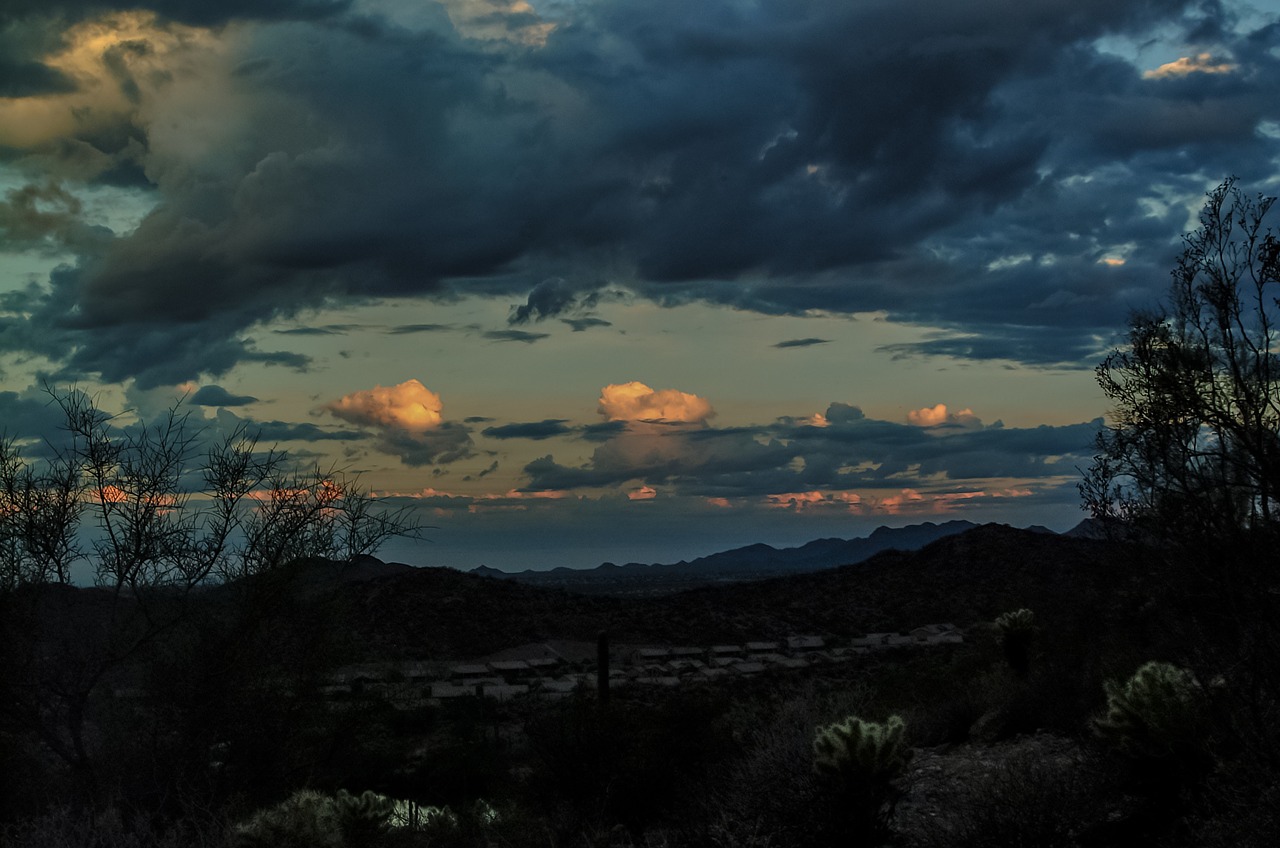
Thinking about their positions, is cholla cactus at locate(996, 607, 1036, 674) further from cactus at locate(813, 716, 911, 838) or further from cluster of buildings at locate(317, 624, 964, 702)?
cactus at locate(813, 716, 911, 838)

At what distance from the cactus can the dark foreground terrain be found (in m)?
0.03

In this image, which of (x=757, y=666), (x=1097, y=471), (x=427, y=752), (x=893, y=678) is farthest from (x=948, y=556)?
(x=1097, y=471)

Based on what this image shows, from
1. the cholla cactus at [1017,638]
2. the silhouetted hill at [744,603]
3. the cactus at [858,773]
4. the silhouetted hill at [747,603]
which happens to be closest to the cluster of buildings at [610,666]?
the silhouetted hill at [744,603]

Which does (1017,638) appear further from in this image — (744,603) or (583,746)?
(744,603)

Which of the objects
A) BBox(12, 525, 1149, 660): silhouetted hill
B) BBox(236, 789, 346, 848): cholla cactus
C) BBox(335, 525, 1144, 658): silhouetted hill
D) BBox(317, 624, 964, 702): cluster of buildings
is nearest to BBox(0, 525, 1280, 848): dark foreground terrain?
BBox(236, 789, 346, 848): cholla cactus

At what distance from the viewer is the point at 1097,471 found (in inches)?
458

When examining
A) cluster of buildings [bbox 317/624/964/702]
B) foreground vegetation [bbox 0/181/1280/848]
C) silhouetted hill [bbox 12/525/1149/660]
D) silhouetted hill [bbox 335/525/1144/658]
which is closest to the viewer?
foreground vegetation [bbox 0/181/1280/848]

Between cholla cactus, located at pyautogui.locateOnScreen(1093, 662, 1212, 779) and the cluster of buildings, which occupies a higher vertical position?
cholla cactus, located at pyautogui.locateOnScreen(1093, 662, 1212, 779)

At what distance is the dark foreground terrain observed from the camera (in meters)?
9.20

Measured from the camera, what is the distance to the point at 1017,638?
19.9 metres

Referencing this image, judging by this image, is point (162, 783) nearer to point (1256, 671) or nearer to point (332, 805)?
point (332, 805)

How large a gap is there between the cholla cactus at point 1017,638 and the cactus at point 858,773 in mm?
10643

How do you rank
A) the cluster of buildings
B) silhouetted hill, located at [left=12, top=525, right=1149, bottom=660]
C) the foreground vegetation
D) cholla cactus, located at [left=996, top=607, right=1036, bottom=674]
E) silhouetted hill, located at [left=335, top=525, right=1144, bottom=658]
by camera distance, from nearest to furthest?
1. the foreground vegetation
2. cholla cactus, located at [left=996, top=607, right=1036, bottom=674]
3. the cluster of buildings
4. silhouetted hill, located at [left=12, top=525, right=1149, bottom=660]
5. silhouetted hill, located at [left=335, top=525, right=1144, bottom=658]

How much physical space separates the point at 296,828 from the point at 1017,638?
14653mm
